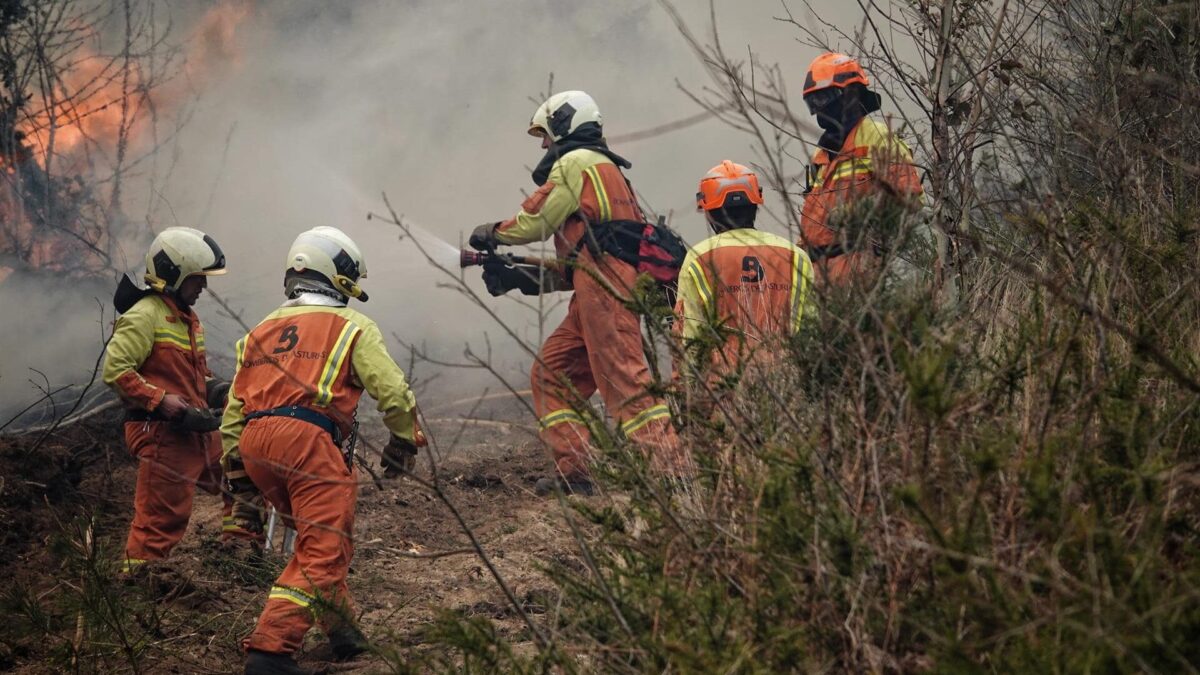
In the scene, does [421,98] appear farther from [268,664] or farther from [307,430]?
[268,664]

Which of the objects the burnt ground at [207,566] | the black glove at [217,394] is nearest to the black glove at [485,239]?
the burnt ground at [207,566]

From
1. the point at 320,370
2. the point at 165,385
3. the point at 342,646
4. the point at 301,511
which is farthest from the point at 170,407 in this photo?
the point at 342,646

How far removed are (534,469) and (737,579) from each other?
5.48 meters

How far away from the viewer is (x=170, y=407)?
21.2ft

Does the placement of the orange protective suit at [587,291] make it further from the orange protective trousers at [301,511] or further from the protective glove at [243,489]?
the orange protective trousers at [301,511]

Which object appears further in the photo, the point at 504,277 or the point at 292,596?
the point at 504,277

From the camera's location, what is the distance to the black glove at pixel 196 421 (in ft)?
21.4

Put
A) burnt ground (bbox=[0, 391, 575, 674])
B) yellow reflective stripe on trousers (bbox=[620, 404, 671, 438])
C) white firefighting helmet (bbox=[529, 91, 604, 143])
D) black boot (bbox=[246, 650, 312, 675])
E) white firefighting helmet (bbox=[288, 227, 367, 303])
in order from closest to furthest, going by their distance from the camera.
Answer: yellow reflective stripe on trousers (bbox=[620, 404, 671, 438])
black boot (bbox=[246, 650, 312, 675])
burnt ground (bbox=[0, 391, 575, 674])
white firefighting helmet (bbox=[288, 227, 367, 303])
white firefighting helmet (bbox=[529, 91, 604, 143])

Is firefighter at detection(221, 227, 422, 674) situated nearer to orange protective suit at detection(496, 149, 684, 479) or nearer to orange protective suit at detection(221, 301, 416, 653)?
orange protective suit at detection(221, 301, 416, 653)

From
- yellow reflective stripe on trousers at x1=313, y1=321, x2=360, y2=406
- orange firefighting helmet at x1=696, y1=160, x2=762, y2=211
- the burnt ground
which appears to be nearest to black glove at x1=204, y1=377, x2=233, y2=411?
the burnt ground

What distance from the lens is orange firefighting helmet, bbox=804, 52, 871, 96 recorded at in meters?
6.76

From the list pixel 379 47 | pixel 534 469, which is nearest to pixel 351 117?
pixel 379 47

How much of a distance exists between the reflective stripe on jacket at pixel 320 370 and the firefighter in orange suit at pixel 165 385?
1185mm

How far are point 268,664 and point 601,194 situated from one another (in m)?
3.64
